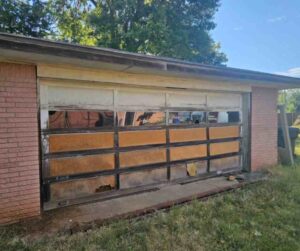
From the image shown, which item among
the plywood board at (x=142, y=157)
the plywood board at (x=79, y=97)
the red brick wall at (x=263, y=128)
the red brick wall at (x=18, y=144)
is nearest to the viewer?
the red brick wall at (x=18, y=144)

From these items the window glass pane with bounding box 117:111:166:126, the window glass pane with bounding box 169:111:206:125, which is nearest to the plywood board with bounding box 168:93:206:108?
the window glass pane with bounding box 169:111:206:125

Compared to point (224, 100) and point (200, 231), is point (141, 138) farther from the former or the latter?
point (224, 100)

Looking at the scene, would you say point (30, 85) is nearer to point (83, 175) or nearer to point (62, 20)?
point (83, 175)

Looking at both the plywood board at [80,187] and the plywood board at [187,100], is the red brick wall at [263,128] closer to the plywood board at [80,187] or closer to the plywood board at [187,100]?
the plywood board at [187,100]

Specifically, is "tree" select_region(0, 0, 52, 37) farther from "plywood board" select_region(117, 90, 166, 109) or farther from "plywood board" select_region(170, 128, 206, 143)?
"plywood board" select_region(170, 128, 206, 143)

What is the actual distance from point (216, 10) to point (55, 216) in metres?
13.7

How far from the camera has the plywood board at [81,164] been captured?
164 inches

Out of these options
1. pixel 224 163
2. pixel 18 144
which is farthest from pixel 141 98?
pixel 224 163

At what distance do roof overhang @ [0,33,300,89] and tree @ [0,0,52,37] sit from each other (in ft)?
37.6

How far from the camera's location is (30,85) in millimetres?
3664

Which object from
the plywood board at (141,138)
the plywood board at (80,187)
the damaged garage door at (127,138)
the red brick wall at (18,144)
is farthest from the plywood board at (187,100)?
the red brick wall at (18,144)

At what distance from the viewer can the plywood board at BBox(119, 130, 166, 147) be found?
486 cm

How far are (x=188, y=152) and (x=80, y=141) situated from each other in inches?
98.0

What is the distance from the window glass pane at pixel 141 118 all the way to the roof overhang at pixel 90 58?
85 cm
